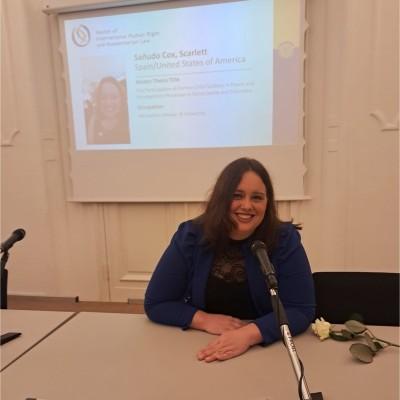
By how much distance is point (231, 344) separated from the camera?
1037mm

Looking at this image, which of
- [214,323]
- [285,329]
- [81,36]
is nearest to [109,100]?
[81,36]

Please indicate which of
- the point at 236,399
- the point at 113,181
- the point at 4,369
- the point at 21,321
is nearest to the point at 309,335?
the point at 236,399

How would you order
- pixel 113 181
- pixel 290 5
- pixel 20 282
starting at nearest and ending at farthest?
1. pixel 290 5
2. pixel 113 181
3. pixel 20 282

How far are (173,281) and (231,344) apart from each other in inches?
13.8

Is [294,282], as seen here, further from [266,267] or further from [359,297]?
[266,267]

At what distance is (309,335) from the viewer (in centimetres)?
113

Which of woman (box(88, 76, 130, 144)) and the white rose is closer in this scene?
the white rose

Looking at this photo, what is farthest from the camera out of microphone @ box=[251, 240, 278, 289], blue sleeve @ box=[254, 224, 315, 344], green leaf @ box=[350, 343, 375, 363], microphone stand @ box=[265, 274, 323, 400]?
blue sleeve @ box=[254, 224, 315, 344]

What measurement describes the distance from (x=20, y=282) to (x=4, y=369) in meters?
2.56

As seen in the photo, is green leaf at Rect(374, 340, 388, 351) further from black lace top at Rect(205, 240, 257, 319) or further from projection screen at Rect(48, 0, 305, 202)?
projection screen at Rect(48, 0, 305, 202)

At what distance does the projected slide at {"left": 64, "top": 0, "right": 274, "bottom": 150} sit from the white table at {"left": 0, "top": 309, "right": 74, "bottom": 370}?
1754 millimetres

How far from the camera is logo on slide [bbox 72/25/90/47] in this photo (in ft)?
9.26

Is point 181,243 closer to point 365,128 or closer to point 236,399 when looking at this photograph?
point 236,399

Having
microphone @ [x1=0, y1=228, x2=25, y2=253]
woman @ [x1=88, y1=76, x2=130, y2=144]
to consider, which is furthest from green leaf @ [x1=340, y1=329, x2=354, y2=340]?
woman @ [x1=88, y1=76, x2=130, y2=144]
